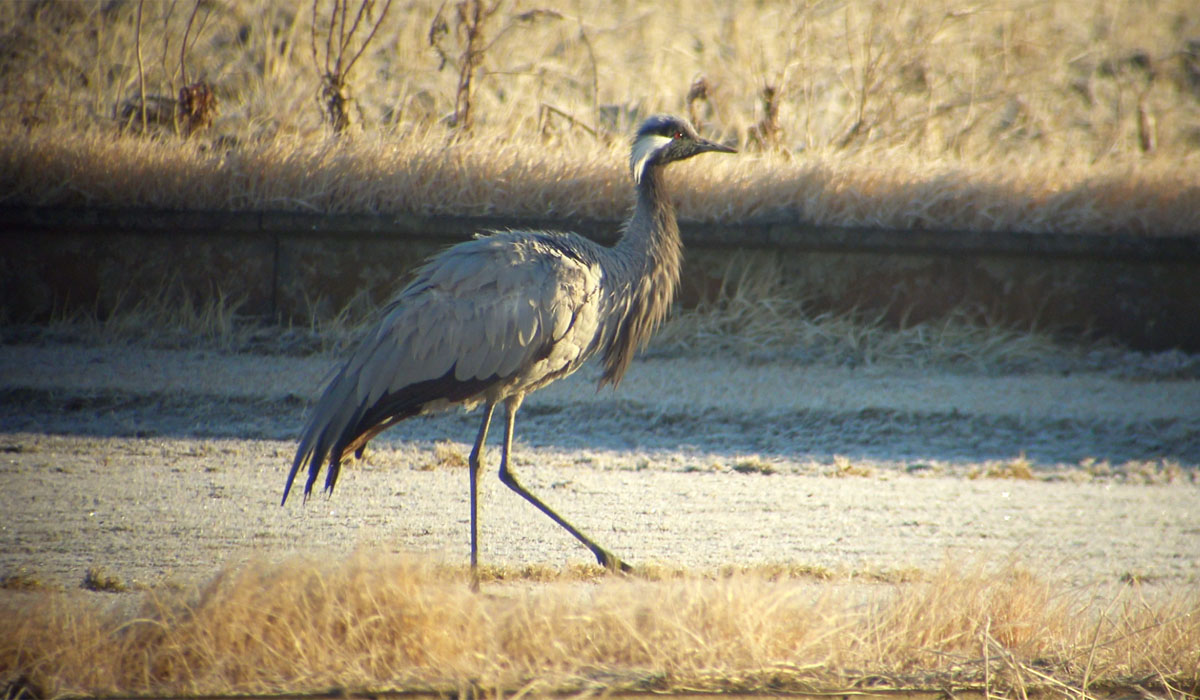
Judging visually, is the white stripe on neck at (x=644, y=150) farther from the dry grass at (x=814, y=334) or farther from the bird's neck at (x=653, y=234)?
the dry grass at (x=814, y=334)

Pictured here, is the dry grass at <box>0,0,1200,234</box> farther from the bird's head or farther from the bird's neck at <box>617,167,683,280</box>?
the bird's neck at <box>617,167,683,280</box>

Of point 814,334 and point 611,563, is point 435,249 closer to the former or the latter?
point 814,334

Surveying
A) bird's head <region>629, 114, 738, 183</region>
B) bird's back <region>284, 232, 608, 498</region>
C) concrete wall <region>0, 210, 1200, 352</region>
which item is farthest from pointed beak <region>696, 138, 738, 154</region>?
concrete wall <region>0, 210, 1200, 352</region>

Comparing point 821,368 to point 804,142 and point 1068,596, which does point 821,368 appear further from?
point 804,142

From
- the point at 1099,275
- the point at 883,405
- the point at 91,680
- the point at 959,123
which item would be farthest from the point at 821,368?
the point at 959,123

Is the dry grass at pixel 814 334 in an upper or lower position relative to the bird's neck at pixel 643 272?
lower

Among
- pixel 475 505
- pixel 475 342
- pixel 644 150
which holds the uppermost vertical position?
pixel 644 150

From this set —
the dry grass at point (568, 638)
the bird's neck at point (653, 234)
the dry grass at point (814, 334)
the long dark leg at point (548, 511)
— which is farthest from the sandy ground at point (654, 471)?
the bird's neck at point (653, 234)

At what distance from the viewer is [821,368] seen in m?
7.52

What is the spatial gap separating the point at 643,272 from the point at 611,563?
4.61 ft

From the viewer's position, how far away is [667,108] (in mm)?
14188

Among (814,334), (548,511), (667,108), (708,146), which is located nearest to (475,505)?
(548,511)

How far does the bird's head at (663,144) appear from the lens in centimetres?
496

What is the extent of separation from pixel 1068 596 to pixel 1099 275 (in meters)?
5.41
